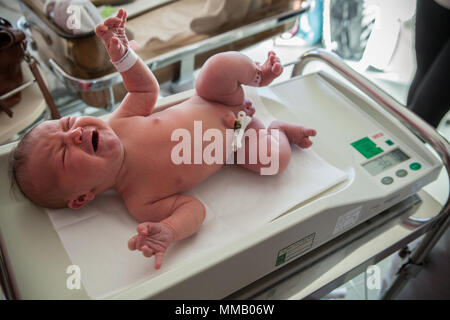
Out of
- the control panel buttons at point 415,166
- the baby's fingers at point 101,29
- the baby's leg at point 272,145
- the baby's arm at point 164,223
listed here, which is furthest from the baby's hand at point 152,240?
the control panel buttons at point 415,166

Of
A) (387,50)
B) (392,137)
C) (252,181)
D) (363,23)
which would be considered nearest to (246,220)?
(252,181)

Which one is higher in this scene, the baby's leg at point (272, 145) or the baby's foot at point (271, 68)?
the baby's foot at point (271, 68)

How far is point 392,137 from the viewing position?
1.02 m

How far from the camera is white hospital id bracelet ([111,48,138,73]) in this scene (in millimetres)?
822

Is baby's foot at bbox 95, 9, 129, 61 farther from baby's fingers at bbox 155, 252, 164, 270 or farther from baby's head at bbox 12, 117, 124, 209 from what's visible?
baby's fingers at bbox 155, 252, 164, 270

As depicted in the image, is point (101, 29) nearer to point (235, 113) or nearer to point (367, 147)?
point (235, 113)

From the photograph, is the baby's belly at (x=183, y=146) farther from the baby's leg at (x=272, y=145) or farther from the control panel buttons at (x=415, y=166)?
the control panel buttons at (x=415, y=166)

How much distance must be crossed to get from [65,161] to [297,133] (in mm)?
538

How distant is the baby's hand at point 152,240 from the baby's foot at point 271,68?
1.42 ft

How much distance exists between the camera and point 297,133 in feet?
3.17

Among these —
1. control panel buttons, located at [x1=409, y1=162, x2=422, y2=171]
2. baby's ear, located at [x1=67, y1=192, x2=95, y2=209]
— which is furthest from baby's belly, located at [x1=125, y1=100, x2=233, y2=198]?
control panel buttons, located at [x1=409, y1=162, x2=422, y2=171]

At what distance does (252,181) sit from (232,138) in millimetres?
112

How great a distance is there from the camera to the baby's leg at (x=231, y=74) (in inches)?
35.7

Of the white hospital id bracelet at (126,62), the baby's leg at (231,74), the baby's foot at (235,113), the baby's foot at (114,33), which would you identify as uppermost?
the baby's foot at (114,33)
